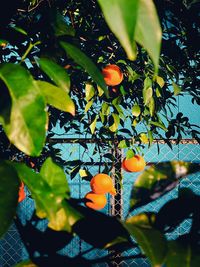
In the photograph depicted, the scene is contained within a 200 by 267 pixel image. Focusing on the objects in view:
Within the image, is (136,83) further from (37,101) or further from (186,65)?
(37,101)

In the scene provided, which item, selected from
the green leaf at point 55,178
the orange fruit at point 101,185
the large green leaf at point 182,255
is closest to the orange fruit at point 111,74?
the orange fruit at point 101,185

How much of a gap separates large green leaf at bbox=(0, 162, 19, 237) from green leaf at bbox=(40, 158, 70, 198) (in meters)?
0.05

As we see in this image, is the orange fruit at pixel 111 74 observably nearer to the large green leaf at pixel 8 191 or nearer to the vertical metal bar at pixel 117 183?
the vertical metal bar at pixel 117 183

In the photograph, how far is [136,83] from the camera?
163cm

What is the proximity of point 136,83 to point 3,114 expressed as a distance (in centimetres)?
130

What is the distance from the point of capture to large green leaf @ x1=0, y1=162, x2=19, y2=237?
359 mm

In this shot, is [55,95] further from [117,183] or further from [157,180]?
[117,183]

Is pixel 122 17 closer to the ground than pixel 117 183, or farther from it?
farther from it

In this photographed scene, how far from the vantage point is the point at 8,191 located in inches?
14.3

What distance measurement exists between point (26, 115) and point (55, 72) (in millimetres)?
123

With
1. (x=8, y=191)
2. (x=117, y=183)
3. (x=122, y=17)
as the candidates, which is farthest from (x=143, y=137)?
(x=122, y=17)

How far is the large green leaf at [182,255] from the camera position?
12.2 inches

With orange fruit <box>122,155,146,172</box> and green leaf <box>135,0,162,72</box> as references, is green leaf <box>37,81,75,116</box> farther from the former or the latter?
orange fruit <box>122,155,146,172</box>

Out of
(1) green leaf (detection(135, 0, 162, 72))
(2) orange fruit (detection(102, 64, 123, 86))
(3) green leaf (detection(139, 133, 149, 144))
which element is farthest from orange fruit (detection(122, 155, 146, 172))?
(1) green leaf (detection(135, 0, 162, 72))
